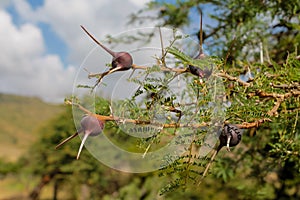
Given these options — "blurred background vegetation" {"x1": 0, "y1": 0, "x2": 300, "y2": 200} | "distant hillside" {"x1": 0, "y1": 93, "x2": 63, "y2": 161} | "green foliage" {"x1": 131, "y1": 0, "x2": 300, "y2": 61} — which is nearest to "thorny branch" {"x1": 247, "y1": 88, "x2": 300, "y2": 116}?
"blurred background vegetation" {"x1": 0, "y1": 0, "x2": 300, "y2": 200}

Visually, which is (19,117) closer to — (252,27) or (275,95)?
(252,27)

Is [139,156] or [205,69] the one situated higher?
[205,69]

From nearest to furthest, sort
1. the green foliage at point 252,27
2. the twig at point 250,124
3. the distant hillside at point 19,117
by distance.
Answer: the twig at point 250,124 → the green foliage at point 252,27 → the distant hillside at point 19,117

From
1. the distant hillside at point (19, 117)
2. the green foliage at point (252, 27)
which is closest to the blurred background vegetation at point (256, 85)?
the green foliage at point (252, 27)

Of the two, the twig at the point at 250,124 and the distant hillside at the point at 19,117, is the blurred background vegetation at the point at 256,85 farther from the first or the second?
the distant hillside at the point at 19,117

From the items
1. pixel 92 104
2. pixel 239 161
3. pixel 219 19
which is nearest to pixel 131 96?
pixel 92 104

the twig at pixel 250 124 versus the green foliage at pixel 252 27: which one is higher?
the green foliage at pixel 252 27

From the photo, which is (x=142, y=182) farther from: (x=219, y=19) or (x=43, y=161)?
(x=219, y=19)

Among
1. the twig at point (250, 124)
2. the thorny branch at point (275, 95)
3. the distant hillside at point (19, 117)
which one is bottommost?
the distant hillside at point (19, 117)

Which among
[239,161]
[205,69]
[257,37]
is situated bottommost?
[239,161]
